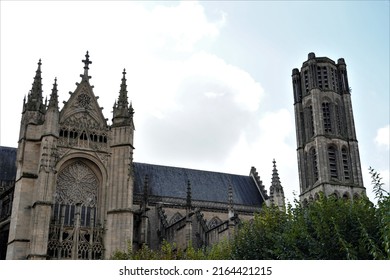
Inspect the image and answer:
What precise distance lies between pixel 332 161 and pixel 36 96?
96.6 ft

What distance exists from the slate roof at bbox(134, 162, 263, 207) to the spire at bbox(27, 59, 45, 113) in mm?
11371

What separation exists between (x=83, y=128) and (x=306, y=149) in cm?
2699

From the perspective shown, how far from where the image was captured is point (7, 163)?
129 feet

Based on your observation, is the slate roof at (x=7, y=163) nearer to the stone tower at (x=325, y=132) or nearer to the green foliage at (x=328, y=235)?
the green foliage at (x=328, y=235)

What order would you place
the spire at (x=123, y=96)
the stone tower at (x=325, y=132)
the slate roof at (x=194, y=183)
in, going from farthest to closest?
the stone tower at (x=325, y=132), the slate roof at (x=194, y=183), the spire at (x=123, y=96)

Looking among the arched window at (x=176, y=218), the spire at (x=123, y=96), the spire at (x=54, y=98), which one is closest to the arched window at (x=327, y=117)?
the arched window at (x=176, y=218)

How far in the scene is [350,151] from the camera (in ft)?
168

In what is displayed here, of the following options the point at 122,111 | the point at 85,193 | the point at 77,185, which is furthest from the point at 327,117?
the point at 77,185

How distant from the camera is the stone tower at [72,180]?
2970 centimetres

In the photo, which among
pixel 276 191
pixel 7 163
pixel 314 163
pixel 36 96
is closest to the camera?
pixel 36 96

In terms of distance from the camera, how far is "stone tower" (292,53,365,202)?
164 ft

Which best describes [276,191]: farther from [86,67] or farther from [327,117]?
[86,67]

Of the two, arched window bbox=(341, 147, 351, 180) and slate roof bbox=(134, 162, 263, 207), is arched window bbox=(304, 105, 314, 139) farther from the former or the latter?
slate roof bbox=(134, 162, 263, 207)

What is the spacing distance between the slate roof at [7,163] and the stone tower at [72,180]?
6.87 meters
